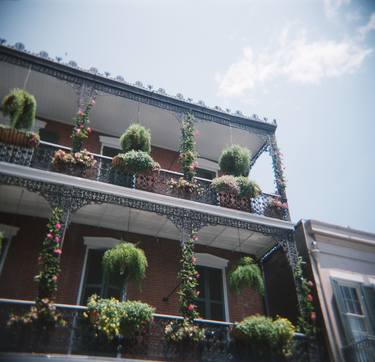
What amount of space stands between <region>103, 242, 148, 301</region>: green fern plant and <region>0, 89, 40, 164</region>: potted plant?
9.53 feet

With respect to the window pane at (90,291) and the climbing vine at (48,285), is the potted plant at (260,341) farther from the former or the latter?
the climbing vine at (48,285)

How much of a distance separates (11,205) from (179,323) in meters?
4.82

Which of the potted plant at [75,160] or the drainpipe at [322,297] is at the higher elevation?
the potted plant at [75,160]

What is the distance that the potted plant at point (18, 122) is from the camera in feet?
27.4

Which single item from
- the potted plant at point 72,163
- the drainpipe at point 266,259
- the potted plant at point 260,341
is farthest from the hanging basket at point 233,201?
the potted plant at point 72,163

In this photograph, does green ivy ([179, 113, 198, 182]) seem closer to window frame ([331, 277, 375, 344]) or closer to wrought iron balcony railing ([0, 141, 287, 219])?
wrought iron balcony railing ([0, 141, 287, 219])

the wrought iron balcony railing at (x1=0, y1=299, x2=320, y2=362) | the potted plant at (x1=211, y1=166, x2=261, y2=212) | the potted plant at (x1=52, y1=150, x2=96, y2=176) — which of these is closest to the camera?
the wrought iron balcony railing at (x1=0, y1=299, x2=320, y2=362)

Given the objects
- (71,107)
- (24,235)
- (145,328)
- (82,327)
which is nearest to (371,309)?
(145,328)

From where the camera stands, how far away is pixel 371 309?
9.37m

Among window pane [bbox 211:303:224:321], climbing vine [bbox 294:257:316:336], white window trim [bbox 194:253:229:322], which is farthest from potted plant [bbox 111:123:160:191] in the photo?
climbing vine [bbox 294:257:316:336]

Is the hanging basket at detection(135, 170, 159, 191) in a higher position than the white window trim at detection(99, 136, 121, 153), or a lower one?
lower

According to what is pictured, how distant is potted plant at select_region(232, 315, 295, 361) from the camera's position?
7926 millimetres

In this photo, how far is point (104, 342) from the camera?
7.00 m

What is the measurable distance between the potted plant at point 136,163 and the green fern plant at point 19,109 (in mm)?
2112
